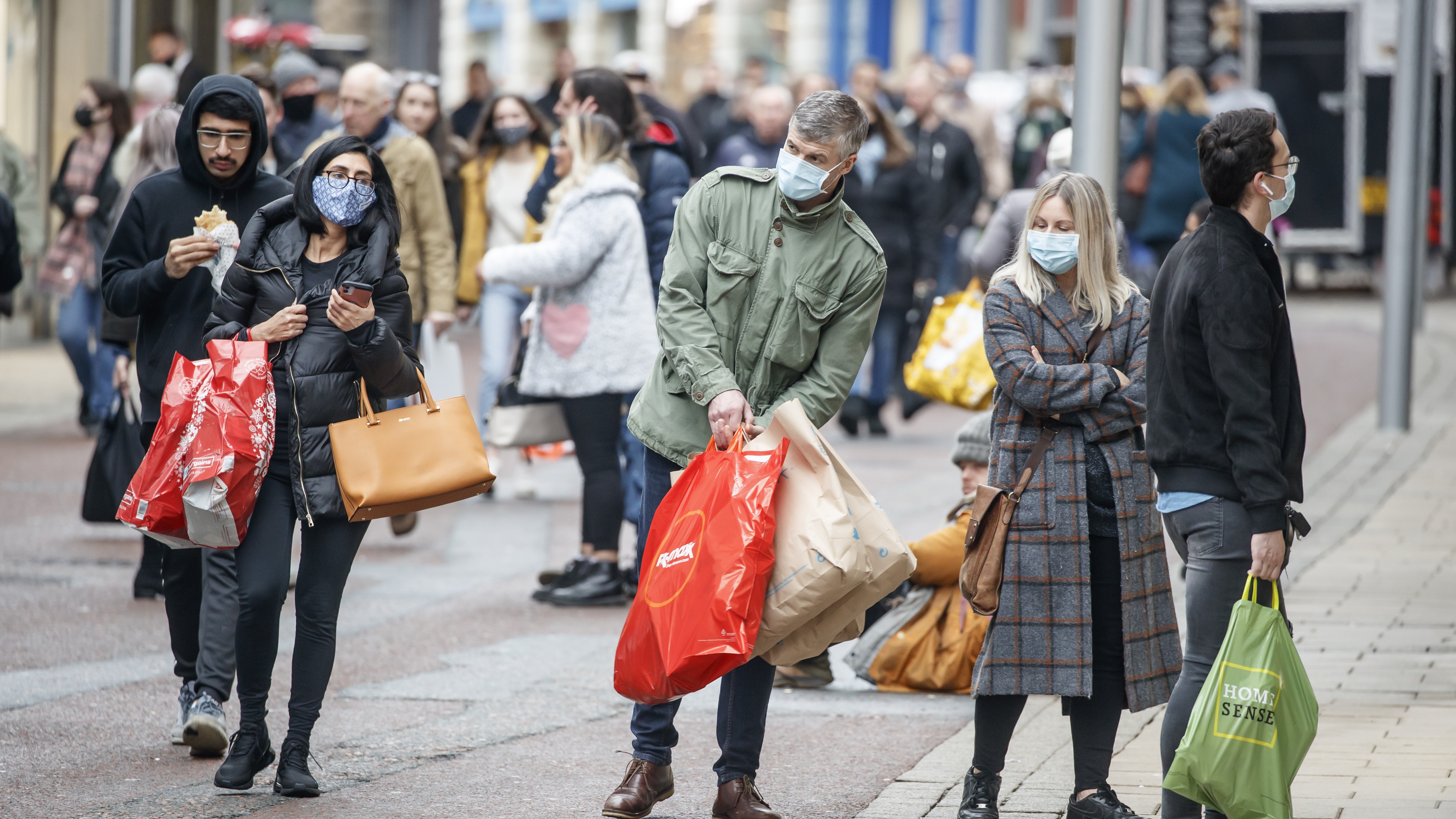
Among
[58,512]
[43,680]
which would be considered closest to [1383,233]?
[58,512]

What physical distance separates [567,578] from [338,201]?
308 centimetres

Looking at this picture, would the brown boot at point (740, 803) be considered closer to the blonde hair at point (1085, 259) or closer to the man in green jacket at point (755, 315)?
the man in green jacket at point (755, 315)

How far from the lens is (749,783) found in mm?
4828

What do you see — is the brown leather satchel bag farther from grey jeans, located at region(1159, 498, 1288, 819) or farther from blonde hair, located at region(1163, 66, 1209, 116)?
blonde hair, located at region(1163, 66, 1209, 116)

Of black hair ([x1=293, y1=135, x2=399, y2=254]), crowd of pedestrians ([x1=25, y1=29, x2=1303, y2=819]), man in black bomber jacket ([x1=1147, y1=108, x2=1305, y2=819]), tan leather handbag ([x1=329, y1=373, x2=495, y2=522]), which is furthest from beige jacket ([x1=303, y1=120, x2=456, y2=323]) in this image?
man in black bomber jacket ([x1=1147, y1=108, x2=1305, y2=819])

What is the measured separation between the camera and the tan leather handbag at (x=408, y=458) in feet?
16.3

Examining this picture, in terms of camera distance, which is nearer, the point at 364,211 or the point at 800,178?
the point at 800,178

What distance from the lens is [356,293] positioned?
16.2 feet

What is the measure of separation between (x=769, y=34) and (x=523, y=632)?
3086 cm

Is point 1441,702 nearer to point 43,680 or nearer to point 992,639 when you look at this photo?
point 992,639

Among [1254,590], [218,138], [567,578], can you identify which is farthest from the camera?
[567,578]

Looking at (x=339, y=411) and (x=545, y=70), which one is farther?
(x=545, y=70)

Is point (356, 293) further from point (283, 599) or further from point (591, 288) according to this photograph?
point (591, 288)

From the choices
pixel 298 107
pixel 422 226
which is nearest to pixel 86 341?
pixel 298 107
